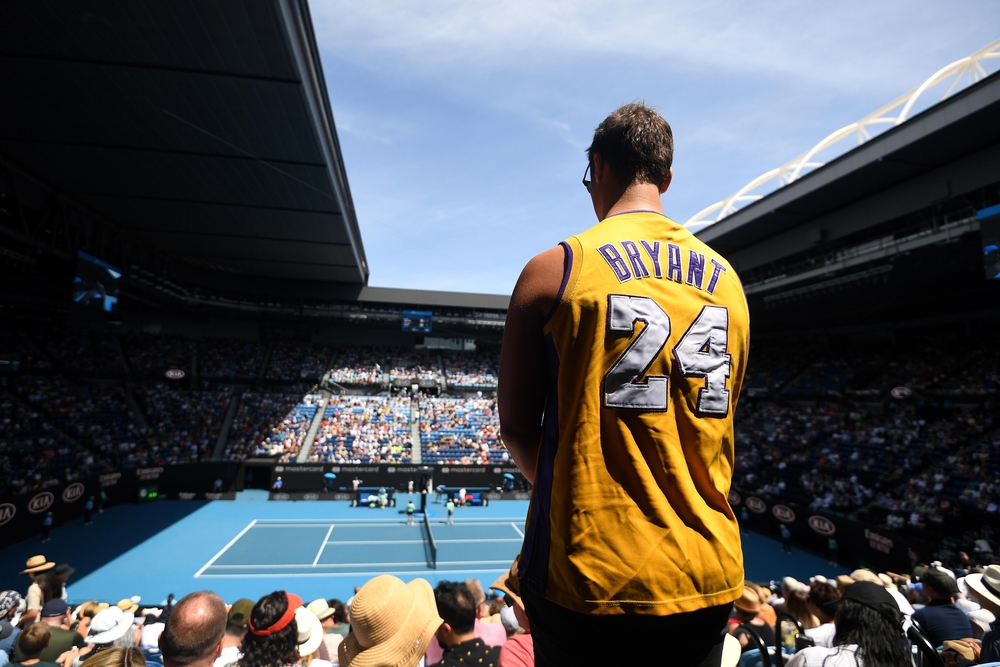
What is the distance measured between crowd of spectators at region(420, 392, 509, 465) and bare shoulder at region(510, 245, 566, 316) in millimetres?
26723

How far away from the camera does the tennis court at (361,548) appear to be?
15.6 metres

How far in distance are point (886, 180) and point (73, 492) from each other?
31823 mm

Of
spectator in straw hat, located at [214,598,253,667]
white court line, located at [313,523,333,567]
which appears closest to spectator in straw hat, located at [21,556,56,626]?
spectator in straw hat, located at [214,598,253,667]

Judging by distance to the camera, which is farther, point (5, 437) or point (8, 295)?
point (8, 295)

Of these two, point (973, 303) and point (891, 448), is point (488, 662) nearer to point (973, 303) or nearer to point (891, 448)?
point (891, 448)

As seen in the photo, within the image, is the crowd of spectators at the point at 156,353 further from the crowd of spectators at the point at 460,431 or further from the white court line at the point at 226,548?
the white court line at the point at 226,548

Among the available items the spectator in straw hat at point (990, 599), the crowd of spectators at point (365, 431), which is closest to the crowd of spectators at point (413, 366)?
the crowd of spectators at point (365, 431)

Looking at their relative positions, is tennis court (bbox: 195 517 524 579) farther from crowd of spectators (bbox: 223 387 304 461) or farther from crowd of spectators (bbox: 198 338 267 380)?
crowd of spectators (bbox: 198 338 267 380)

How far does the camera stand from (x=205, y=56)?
11312 mm

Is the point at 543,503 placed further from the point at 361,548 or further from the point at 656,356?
the point at 361,548

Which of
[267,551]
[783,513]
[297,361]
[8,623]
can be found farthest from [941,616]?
[297,361]

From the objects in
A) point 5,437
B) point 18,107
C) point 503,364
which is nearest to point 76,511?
point 5,437

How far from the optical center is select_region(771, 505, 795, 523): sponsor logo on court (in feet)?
62.1

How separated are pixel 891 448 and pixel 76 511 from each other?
32357 mm
